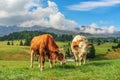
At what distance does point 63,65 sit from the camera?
2750 cm

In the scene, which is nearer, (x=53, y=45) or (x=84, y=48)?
(x=53, y=45)

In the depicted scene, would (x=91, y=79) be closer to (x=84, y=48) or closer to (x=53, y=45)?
(x=53, y=45)

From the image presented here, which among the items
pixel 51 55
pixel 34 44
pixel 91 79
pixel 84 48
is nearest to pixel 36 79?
pixel 91 79

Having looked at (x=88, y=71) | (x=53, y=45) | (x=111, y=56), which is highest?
(x=53, y=45)

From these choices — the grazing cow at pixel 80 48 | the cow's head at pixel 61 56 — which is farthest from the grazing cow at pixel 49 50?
the grazing cow at pixel 80 48

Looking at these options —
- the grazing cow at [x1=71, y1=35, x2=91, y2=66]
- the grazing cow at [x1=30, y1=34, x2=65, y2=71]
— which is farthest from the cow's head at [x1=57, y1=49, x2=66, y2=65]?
the grazing cow at [x1=71, y1=35, x2=91, y2=66]

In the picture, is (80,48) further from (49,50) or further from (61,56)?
(49,50)

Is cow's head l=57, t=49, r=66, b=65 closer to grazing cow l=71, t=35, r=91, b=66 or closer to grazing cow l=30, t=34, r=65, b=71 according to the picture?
grazing cow l=30, t=34, r=65, b=71

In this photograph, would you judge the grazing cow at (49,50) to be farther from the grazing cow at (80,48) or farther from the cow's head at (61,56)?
the grazing cow at (80,48)

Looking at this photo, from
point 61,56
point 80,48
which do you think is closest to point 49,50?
point 61,56

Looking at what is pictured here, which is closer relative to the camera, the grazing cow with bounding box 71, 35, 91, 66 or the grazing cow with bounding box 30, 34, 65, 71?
the grazing cow with bounding box 30, 34, 65, 71

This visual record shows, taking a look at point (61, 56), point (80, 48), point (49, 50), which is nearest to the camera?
point (61, 56)

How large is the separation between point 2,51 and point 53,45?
148553 mm

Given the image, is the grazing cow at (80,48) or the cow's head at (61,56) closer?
the cow's head at (61,56)
